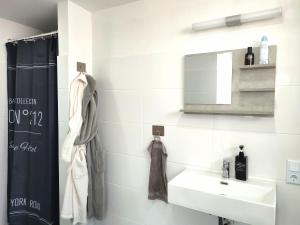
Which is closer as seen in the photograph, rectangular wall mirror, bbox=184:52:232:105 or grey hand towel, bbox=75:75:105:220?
rectangular wall mirror, bbox=184:52:232:105

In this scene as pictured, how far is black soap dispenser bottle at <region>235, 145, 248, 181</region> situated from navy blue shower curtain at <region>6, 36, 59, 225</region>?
1.52 metres

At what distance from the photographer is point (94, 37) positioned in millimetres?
1992

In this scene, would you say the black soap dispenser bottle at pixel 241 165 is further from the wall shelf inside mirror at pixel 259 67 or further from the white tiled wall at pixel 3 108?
the white tiled wall at pixel 3 108

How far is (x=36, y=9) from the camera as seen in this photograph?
189 cm

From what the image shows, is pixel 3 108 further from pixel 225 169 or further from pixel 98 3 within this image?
pixel 225 169

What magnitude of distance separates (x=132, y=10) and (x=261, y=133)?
1.36 meters

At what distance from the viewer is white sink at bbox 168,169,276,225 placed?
110 centimetres

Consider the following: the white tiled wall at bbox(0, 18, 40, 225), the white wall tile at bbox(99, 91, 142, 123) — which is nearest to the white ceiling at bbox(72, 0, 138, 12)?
the white wall tile at bbox(99, 91, 142, 123)

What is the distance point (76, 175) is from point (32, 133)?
2.37ft

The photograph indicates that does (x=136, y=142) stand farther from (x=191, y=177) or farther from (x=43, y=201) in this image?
(x=43, y=201)

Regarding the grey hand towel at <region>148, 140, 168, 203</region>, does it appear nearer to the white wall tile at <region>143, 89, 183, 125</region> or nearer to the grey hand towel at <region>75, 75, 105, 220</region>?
the white wall tile at <region>143, 89, 183, 125</region>

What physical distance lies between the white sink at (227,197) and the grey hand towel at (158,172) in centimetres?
19

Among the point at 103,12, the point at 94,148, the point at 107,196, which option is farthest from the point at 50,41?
the point at 107,196

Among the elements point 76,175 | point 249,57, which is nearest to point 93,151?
point 76,175
